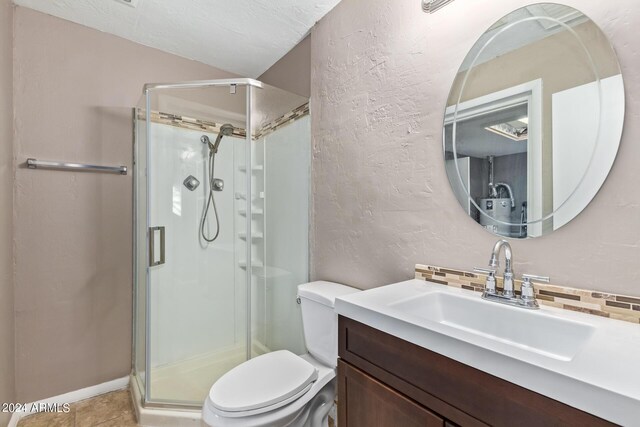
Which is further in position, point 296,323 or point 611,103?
point 296,323

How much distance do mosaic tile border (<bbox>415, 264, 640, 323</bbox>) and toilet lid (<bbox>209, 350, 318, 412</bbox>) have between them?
77cm

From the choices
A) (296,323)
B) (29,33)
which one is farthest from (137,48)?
(296,323)

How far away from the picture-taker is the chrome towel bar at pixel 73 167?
5.92 feet

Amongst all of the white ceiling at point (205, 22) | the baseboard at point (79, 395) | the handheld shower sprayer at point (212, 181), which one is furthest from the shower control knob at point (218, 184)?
the baseboard at point (79, 395)

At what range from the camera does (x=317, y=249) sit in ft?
6.30

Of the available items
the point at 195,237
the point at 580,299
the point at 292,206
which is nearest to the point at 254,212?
the point at 292,206

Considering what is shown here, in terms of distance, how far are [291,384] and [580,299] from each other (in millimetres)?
1046

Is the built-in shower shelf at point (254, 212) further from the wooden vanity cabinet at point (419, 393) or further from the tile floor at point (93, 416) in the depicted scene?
the tile floor at point (93, 416)

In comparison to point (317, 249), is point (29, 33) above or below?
above

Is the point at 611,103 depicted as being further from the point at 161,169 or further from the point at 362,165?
the point at 161,169

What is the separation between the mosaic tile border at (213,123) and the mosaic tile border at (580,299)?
4.68ft

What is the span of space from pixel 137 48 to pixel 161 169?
0.93m

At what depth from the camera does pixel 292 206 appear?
204 cm

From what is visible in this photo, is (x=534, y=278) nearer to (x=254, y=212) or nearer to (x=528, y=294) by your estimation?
(x=528, y=294)
